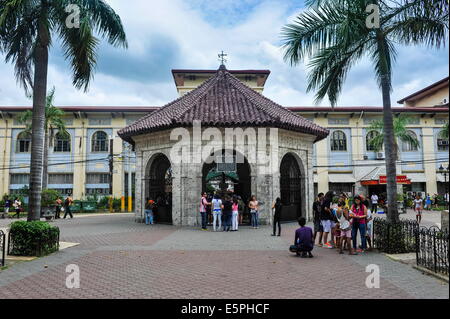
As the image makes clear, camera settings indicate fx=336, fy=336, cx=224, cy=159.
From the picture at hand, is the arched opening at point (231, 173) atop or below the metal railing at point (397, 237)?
atop

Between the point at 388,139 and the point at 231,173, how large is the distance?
13511 millimetres

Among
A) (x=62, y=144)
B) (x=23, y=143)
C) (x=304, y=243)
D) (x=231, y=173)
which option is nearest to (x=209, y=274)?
(x=304, y=243)

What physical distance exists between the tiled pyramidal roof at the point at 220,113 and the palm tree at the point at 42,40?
5746 millimetres

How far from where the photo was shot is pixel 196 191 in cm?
1697

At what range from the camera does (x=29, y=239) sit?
9.79 metres

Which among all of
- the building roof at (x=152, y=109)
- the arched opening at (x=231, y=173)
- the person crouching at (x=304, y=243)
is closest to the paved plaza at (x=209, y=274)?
the person crouching at (x=304, y=243)

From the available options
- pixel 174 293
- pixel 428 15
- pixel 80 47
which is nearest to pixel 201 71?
pixel 80 47

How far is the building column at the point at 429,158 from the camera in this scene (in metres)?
37.3

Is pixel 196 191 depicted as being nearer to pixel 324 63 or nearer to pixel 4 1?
pixel 324 63

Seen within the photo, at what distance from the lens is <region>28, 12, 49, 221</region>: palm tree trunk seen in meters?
10.1

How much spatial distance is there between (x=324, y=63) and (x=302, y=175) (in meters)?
9.65

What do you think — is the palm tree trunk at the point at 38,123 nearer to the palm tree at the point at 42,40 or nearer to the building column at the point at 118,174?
the palm tree at the point at 42,40

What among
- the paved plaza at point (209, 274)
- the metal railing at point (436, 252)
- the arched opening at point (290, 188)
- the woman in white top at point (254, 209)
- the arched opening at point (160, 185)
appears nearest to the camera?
the paved plaza at point (209, 274)

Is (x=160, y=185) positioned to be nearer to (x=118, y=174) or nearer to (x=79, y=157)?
(x=118, y=174)
